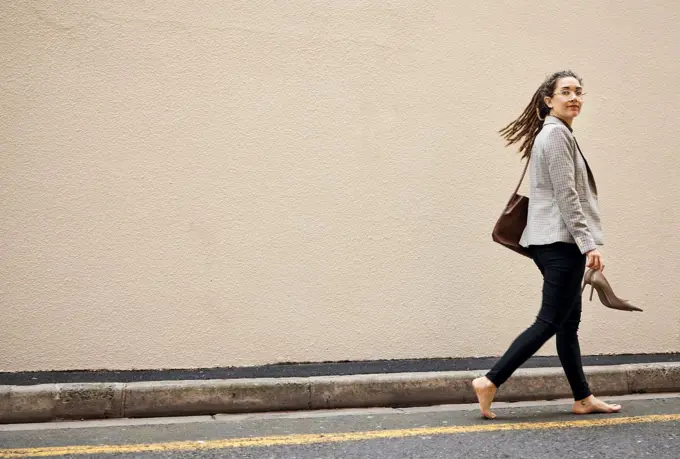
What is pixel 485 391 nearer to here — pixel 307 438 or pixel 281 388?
pixel 307 438

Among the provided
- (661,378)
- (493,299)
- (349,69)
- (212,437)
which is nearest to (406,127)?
(349,69)

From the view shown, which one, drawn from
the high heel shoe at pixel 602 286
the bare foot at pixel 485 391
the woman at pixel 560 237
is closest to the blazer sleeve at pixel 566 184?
the woman at pixel 560 237

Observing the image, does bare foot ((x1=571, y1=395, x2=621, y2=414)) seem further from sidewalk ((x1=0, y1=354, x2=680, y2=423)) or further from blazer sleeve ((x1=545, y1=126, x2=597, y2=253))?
blazer sleeve ((x1=545, y1=126, x2=597, y2=253))

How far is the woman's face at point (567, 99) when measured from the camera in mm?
4496

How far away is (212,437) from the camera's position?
4.09m

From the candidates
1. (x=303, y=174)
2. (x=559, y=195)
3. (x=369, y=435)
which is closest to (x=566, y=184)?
(x=559, y=195)

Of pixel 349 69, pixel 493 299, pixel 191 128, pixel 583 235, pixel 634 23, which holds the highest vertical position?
pixel 634 23

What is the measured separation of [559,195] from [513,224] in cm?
37

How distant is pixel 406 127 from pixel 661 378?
2556 mm

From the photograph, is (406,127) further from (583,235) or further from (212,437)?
(212,437)

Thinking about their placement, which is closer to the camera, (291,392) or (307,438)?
(307,438)

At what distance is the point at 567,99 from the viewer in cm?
449

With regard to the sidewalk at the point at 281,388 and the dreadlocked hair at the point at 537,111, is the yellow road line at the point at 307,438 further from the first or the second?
the dreadlocked hair at the point at 537,111

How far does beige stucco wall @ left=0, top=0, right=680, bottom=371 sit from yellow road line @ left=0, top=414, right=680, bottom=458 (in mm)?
1721
